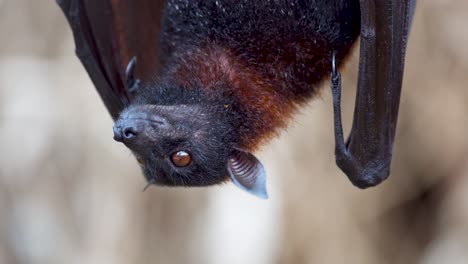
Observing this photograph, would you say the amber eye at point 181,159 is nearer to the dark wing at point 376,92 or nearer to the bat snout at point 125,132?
the bat snout at point 125,132

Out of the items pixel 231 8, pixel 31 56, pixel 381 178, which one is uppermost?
pixel 231 8

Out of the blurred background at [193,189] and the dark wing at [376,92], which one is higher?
the dark wing at [376,92]

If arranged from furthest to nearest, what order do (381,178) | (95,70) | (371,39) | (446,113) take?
(446,113), (95,70), (381,178), (371,39)

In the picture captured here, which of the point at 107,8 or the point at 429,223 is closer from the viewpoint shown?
the point at 107,8

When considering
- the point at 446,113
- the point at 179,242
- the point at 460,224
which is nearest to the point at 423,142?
the point at 446,113

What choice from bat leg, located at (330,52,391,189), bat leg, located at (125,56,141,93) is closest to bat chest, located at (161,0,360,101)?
bat leg, located at (330,52,391,189)

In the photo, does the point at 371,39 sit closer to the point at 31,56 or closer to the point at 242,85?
the point at 242,85

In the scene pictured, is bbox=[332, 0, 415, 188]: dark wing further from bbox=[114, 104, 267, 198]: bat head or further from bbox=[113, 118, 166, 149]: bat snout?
bbox=[113, 118, 166, 149]: bat snout

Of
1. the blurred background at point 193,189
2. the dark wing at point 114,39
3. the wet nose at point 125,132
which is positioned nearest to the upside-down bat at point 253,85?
the wet nose at point 125,132
